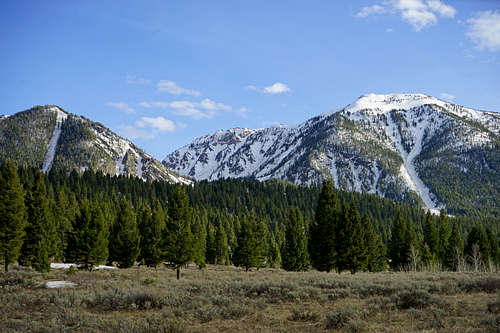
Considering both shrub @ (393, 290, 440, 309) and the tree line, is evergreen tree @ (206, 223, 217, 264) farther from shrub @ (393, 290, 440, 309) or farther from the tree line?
shrub @ (393, 290, 440, 309)

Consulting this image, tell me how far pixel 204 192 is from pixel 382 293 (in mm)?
162872

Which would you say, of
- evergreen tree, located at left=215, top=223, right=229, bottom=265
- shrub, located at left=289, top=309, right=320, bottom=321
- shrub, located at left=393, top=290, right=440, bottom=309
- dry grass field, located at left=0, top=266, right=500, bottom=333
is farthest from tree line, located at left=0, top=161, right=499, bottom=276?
shrub, located at left=393, top=290, right=440, bottom=309

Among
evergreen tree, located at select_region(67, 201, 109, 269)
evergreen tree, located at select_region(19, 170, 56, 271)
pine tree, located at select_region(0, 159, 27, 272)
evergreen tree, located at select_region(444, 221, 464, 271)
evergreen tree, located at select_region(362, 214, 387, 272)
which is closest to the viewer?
pine tree, located at select_region(0, 159, 27, 272)

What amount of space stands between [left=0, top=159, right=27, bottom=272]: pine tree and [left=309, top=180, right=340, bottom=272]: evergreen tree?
3490cm

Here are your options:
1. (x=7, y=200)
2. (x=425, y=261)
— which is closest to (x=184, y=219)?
(x=7, y=200)

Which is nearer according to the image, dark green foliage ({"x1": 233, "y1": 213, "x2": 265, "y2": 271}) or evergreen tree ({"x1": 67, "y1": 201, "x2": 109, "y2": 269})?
evergreen tree ({"x1": 67, "y1": 201, "x2": 109, "y2": 269})

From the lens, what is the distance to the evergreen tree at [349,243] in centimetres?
4438

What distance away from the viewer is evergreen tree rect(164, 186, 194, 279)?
39156 millimetres

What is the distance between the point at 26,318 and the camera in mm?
15781

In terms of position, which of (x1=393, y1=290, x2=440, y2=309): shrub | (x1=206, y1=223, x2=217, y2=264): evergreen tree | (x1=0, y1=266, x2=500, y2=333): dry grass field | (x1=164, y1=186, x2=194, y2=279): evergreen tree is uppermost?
(x1=164, y1=186, x2=194, y2=279): evergreen tree

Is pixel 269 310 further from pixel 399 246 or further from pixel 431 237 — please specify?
pixel 431 237

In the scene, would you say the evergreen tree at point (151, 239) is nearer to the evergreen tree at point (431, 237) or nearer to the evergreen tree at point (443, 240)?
the evergreen tree at point (431, 237)

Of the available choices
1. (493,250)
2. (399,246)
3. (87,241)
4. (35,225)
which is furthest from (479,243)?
(35,225)

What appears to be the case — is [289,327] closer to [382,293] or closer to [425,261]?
[382,293]
